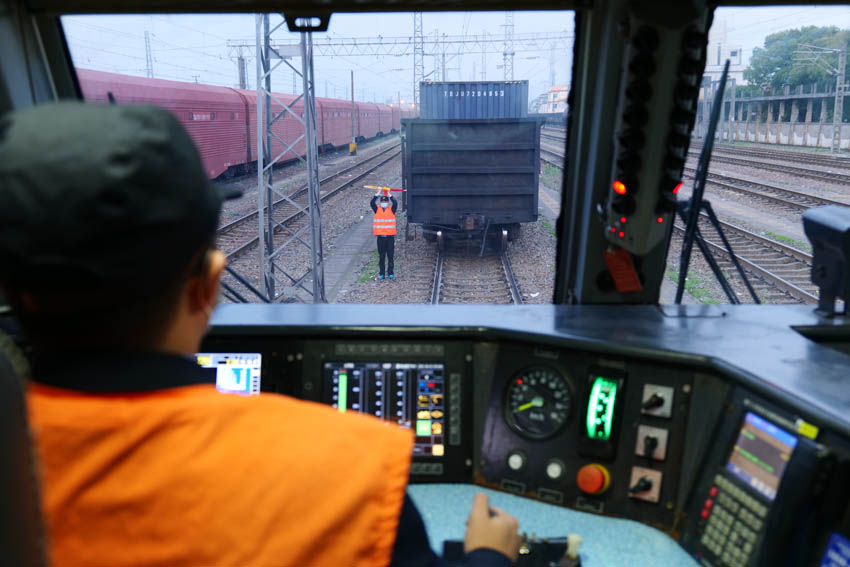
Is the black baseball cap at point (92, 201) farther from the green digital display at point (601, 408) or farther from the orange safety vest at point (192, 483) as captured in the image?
the green digital display at point (601, 408)

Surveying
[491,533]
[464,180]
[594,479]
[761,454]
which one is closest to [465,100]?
[464,180]

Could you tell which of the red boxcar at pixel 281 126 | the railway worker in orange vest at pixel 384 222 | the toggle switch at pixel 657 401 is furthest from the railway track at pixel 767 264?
the red boxcar at pixel 281 126

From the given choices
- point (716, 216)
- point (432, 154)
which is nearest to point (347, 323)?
point (716, 216)

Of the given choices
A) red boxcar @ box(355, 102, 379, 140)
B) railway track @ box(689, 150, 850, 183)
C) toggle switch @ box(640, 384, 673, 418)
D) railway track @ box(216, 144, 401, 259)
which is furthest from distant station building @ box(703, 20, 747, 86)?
red boxcar @ box(355, 102, 379, 140)

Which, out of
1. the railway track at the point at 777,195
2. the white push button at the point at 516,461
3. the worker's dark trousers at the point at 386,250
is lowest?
the worker's dark trousers at the point at 386,250

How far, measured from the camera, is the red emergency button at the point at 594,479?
1.76 metres

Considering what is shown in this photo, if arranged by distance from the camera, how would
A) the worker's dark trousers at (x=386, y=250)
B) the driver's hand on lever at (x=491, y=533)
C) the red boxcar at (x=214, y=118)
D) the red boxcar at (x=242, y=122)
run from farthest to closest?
the red boxcar at (x=242, y=122) → the red boxcar at (x=214, y=118) → the worker's dark trousers at (x=386, y=250) → the driver's hand on lever at (x=491, y=533)

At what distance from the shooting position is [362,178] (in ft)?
18.6

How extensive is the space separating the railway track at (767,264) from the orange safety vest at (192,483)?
206 centimetres

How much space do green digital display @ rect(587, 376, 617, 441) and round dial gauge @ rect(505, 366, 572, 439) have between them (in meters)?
0.07

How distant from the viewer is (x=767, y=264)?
3.35 metres

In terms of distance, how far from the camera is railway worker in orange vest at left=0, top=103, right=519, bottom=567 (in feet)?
2.02

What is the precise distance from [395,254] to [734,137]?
7.49ft

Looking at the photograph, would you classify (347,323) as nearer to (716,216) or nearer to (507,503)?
(507,503)
